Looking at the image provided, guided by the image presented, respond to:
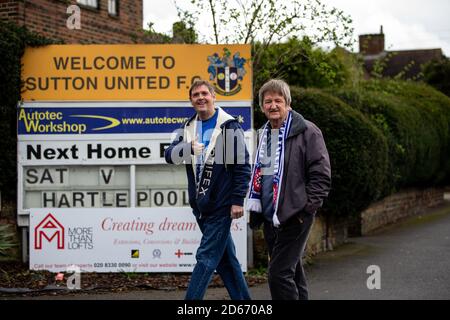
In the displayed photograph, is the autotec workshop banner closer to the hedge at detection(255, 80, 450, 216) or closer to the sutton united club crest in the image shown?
the sutton united club crest

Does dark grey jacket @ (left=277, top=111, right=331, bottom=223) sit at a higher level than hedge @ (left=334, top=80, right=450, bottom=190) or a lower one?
lower

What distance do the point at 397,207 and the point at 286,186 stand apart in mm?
11567

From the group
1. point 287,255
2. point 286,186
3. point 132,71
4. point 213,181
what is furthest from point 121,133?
point 287,255

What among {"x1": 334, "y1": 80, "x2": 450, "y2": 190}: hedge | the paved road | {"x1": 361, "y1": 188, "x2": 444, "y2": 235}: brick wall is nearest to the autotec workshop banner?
the paved road

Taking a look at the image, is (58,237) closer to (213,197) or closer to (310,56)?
(213,197)

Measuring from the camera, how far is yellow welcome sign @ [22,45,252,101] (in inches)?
349

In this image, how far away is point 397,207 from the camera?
16484 mm

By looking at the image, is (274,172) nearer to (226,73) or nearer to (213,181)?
(213,181)

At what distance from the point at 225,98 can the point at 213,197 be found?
303cm

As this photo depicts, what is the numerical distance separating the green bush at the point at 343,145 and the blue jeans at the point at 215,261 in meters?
4.65

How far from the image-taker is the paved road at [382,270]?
772cm

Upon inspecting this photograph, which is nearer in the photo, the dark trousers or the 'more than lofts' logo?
the dark trousers

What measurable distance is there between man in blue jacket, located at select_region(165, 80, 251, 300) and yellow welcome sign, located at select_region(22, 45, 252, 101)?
260 centimetres

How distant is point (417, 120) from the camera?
1658 centimetres
